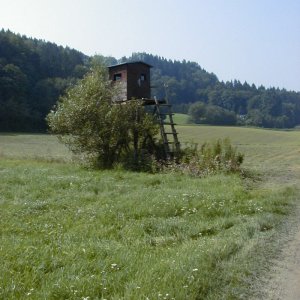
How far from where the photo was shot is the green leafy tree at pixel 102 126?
18.8 meters

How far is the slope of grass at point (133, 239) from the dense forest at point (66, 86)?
27142 mm

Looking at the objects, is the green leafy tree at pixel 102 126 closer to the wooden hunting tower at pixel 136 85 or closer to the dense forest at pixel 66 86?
the wooden hunting tower at pixel 136 85

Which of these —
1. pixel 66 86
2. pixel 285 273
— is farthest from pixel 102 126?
pixel 66 86

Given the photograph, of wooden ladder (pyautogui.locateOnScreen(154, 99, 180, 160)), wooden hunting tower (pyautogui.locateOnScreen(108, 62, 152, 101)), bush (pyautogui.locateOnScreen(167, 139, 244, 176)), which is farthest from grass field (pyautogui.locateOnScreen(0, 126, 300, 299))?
wooden hunting tower (pyautogui.locateOnScreen(108, 62, 152, 101))

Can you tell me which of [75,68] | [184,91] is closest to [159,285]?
[75,68]

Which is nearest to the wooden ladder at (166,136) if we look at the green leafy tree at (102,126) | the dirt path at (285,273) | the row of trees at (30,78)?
the green leafy tree at (102,126)

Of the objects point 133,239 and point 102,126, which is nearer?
point 133,239

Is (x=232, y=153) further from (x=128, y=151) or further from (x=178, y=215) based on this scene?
(x=178, y=215)

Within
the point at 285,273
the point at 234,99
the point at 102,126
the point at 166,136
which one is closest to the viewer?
the point at 285,273

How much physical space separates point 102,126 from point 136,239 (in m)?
12.1

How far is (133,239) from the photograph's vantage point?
726 cm

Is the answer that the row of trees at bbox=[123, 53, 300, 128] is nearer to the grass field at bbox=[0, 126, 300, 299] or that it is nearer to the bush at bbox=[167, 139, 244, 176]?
the bush at bbox=[167, 139, 244, 176]

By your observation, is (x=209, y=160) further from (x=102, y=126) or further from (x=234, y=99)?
(x=234, y=99)

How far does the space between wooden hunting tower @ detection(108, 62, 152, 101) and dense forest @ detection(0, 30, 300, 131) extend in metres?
14.4
